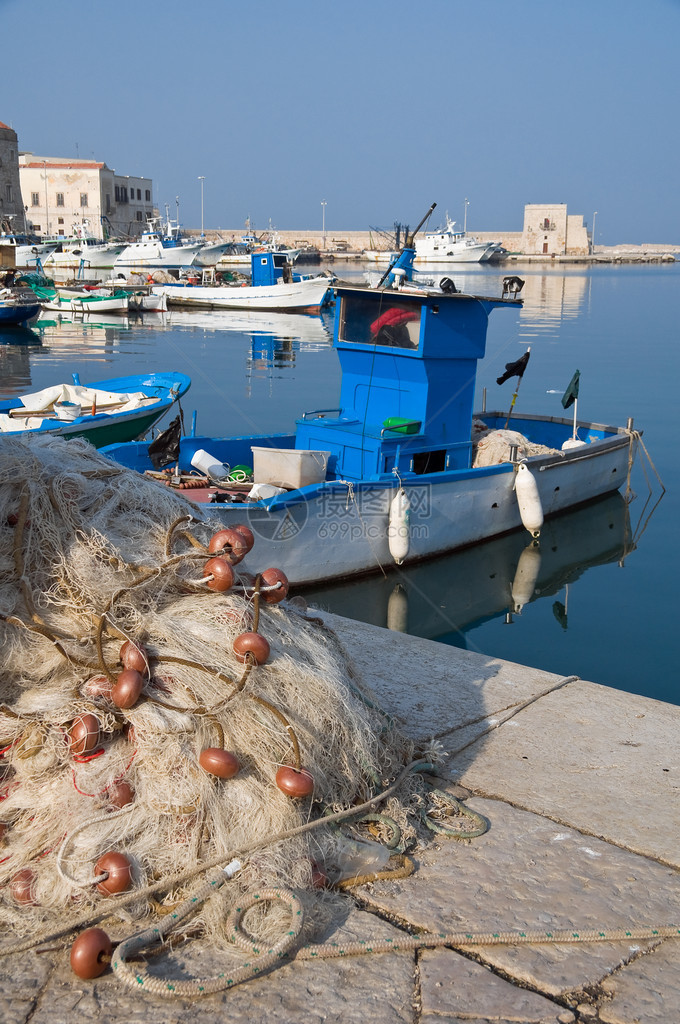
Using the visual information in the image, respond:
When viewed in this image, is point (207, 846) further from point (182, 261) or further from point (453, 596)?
point (182, 261)

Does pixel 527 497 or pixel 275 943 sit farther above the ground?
pixel 275 943

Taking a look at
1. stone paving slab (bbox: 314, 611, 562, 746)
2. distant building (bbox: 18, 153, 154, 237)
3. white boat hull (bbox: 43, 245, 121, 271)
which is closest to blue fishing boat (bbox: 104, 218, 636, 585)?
stone paving slab (bbox: 314, 611, 562, 746)

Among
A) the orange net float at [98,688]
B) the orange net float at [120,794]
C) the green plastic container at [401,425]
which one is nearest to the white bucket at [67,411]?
the green plastic container at [401,425]

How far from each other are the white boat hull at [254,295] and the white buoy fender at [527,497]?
103 ft

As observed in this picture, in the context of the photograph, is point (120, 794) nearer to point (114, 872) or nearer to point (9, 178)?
point (114, 872)

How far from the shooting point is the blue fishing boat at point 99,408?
12422 mm

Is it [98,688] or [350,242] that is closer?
[98,688]

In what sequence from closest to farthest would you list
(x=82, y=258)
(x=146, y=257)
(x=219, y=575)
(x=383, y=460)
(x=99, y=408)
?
(x=219, y=575) < (x=383, y=460) < (x=99, y=408) < (x=82, y=258) < (x=146, y=257)

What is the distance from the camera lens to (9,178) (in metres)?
75.8

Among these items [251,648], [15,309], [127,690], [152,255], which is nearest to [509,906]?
[251,648]

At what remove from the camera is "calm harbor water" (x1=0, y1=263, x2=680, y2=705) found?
29.3 ft

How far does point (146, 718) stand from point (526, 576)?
848cm

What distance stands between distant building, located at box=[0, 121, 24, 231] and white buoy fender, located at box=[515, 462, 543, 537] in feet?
242

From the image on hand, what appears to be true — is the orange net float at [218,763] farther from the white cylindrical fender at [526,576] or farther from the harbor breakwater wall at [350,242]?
the harbor breakwater wall at [350,242]
